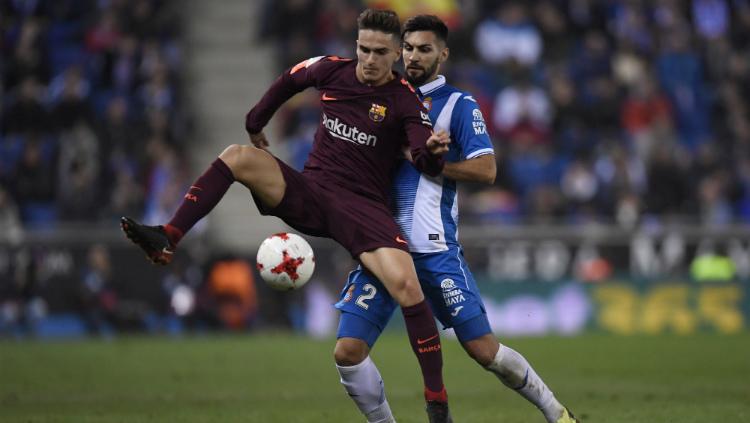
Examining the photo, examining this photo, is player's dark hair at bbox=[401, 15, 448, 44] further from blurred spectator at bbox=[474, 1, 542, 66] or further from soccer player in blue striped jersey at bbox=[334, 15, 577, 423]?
blurred spectator at bbox=[474, 1, 542, 66]

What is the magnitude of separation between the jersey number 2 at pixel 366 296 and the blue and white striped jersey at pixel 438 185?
0.33m

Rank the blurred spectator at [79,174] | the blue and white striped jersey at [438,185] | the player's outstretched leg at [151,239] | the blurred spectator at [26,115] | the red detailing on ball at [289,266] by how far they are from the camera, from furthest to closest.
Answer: the blurred spectator at [26,115]
the blurred spectator at [79,174]
the blue and white striped jersey at [438,185]
the red detailing on ball at [289,266]
the player's outstretched leg at [151,239]

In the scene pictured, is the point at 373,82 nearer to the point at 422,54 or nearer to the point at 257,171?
the point at 422,54

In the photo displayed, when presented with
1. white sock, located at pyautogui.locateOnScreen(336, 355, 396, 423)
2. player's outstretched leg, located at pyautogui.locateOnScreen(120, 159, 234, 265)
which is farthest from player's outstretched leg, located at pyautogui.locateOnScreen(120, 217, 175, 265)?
white sock, located at pyautogui.locateOnScreen(336, 355, 396, 423)

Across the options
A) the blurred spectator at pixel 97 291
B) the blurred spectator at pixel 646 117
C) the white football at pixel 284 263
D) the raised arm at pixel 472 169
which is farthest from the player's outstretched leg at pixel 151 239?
the blurred spectator at pixel 646 117

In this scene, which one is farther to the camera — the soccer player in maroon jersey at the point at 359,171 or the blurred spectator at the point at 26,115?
the blurred spectator at the point at 26,115

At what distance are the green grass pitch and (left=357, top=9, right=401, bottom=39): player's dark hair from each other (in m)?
2.98

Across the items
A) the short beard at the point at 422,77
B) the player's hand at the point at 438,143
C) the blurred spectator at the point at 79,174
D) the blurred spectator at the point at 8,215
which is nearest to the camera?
the player's hand at the point at 438,143

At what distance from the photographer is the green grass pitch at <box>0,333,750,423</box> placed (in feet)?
29.7

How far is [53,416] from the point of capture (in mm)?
8836

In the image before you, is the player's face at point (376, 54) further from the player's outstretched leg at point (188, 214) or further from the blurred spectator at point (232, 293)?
the blurred spectator at point (232, 293)

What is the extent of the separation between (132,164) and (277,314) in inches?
138

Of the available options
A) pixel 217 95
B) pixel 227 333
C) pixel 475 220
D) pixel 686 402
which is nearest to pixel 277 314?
pixel 227 333

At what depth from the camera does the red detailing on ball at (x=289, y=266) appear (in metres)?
6.87
